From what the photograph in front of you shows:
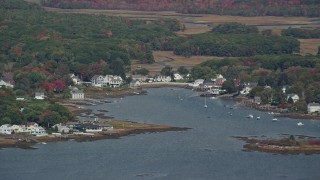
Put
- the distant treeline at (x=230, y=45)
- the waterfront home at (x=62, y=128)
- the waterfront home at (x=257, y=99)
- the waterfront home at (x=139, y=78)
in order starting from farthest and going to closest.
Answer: the distant treeline at (x=230, y=45), the waterfront home at (x=139, y=78), the waterfront home at (x=257, y=99), the waterfront home at (x=62, y=128)

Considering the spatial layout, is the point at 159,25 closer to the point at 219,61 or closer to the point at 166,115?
the point at 219,61

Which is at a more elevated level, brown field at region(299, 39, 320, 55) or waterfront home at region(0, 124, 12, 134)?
brown field at region(299, 39, 320, 55)

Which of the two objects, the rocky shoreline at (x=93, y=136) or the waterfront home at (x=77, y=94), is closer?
the rocky shoreline at (x=93, y=136)

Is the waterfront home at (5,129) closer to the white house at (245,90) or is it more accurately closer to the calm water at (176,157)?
the calm water at (176,157)

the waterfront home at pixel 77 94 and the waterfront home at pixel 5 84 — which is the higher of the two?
the waterfront home at pixel 5 84

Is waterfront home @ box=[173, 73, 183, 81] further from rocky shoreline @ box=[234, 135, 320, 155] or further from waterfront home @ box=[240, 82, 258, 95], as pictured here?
rocky shoreline @ box=[234, 135, 320, 155]

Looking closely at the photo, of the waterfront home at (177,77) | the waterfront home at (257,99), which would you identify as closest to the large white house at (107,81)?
the waterfront home at (177,77)

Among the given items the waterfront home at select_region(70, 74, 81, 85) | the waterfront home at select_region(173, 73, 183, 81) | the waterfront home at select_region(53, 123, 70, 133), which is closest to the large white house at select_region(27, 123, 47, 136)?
the waterfront home at select_region(53, 123, 70, 133)
